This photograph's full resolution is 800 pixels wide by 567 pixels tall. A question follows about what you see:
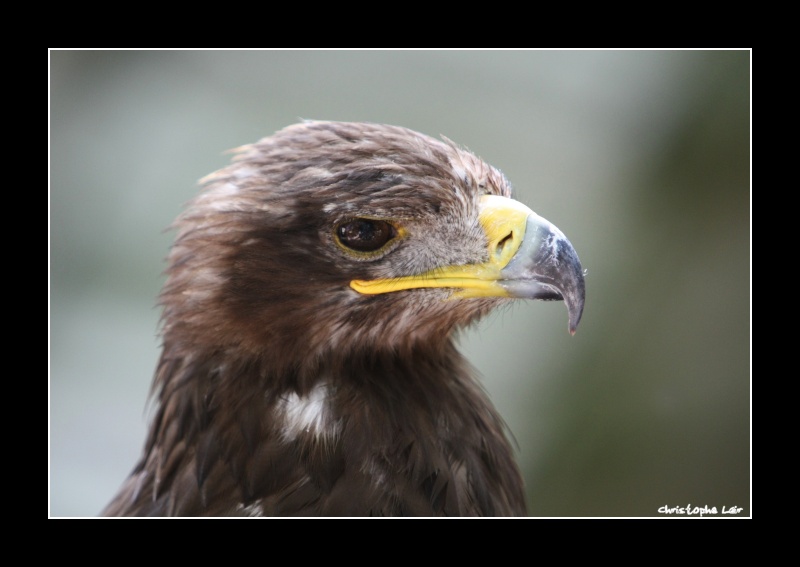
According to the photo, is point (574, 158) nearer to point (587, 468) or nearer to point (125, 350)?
point (587, 468)

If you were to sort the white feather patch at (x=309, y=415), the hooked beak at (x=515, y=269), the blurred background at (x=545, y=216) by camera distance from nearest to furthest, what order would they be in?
the hooked beak at (x=515, y=269) < the white feather patch at (x=309, y=415) < the blurred background at (x=545, y=216)

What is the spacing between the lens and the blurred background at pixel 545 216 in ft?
9.04

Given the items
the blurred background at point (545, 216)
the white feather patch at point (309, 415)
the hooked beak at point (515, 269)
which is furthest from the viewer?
the blurred background at point (545, 216)

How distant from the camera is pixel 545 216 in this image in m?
3.67

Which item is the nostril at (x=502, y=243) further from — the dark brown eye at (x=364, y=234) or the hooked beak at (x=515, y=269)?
the dark brown eye at (x=364, y=234)

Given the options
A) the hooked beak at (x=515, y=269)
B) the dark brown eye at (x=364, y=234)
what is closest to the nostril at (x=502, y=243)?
the hooked beak at (x=515, y=269)

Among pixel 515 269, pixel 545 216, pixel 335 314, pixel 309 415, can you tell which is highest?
pixel 545 216

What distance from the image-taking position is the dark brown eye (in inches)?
75.6

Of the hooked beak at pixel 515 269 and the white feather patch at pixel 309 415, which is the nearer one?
the hooked beak at pixel 515 269

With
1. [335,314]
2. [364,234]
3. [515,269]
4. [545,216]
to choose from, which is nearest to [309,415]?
[335,314]

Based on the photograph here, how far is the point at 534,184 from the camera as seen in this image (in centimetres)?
373

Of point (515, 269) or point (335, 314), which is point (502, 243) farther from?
point (335, 314)

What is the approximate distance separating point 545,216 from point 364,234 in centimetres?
190

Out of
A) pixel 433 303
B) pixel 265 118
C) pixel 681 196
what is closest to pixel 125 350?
pixel 265 118
